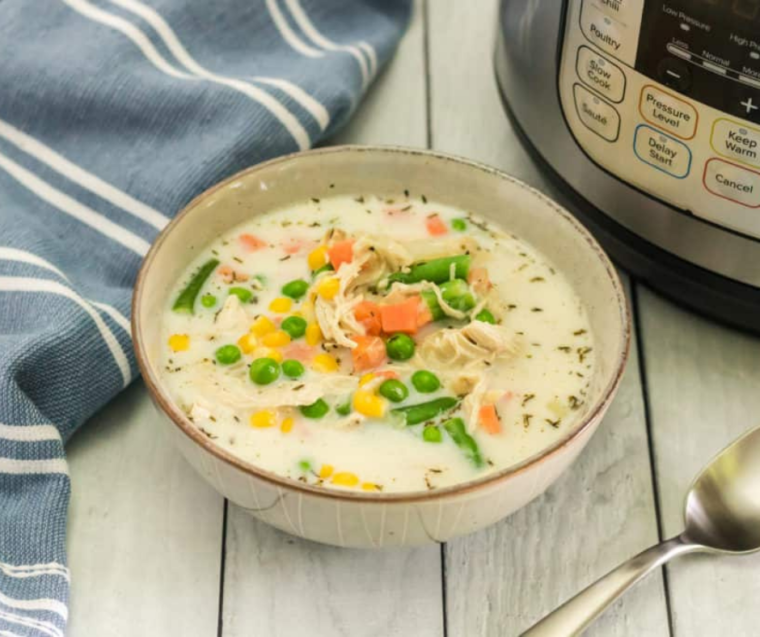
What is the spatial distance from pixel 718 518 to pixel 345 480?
37cm

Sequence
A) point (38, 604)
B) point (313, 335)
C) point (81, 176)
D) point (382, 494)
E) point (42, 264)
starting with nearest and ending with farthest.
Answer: point (382, 494) < point (38, 604) < point (313, 335) < point (42, 264) < point (81, 176)

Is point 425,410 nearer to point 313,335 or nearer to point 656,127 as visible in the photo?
point 313,335

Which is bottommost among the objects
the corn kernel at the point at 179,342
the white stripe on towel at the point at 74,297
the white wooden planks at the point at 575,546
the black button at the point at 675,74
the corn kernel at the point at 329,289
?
the white wooden planks at the point at 575,546

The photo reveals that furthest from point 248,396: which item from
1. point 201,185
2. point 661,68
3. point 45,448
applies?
point 661,68

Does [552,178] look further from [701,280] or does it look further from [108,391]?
[108,391]

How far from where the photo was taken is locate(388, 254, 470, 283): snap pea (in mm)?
1161

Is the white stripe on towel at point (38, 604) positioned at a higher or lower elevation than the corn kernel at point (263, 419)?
lower

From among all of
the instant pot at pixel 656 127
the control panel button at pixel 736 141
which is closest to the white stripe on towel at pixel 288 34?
the instant pot at pixel 656 127

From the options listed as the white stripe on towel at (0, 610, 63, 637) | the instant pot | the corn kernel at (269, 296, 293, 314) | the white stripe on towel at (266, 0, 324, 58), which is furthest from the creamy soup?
the white stripe on towel at (266, 0, 324, 58)

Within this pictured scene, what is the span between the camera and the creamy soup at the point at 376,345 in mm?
1021

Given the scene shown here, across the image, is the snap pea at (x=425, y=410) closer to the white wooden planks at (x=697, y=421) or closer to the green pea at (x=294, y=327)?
the green pea at (x=294, y=327)

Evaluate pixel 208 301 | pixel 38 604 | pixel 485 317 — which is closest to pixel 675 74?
pixel 485 317

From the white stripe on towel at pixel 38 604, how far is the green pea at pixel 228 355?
0.26 meters

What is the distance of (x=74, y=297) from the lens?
3.86 feet
